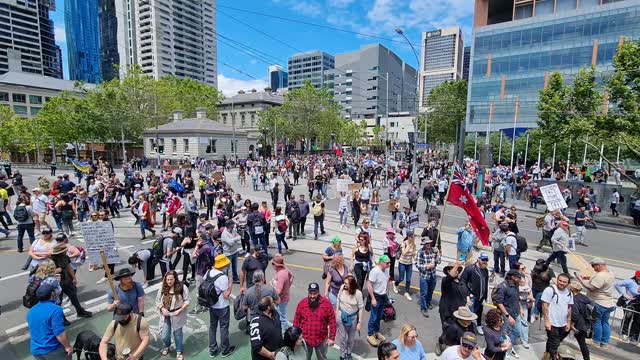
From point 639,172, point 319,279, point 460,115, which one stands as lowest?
point 319,279

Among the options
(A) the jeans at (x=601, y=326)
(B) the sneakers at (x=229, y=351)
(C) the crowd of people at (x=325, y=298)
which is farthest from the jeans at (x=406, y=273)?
(B) the sneakers at (x=229, y=351)

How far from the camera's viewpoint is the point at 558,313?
5.30 meters

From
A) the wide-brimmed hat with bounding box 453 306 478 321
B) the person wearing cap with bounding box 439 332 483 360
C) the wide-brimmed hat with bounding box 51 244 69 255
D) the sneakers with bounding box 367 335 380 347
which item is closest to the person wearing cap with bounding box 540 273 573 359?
the wide-brimmed hat with bounding box 453 306 478 321

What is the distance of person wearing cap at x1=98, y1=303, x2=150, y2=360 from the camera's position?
4.17 m

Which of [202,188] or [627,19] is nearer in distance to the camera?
[202,188]

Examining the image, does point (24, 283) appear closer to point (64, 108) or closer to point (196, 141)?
point (196, 141)

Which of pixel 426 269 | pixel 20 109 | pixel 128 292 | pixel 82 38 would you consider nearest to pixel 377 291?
pixel 426 269

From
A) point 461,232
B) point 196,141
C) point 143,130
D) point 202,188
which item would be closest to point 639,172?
point 461,232

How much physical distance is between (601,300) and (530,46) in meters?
61.1

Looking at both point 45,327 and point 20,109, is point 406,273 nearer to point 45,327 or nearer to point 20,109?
point 45,327

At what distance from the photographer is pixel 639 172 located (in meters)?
19.2

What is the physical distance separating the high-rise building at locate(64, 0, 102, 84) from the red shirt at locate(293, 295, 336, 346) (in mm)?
220849

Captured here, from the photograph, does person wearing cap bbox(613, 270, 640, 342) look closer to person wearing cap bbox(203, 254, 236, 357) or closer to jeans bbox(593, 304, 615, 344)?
jeans bbox(593, 304, 615, 344)

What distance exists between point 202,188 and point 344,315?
14113 mm
